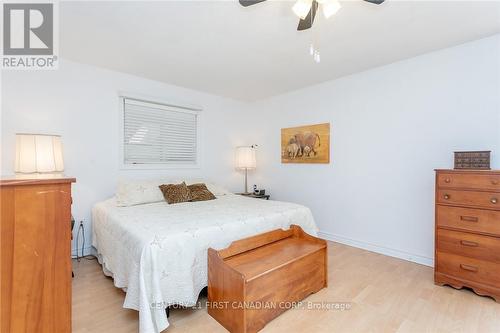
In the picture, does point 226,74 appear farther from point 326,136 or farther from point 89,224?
point 89,224

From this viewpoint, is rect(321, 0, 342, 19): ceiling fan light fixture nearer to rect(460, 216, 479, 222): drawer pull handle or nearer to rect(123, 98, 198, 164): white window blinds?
rect(460, 216, 479, 222): drawer pull handle

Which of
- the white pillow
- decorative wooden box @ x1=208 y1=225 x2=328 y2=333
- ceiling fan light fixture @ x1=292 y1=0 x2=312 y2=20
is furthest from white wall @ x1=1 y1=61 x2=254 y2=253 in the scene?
ceiling fan light fixture @ x1=292 y1=0 x2=312 y2=20

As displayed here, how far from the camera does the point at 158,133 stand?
141 inches

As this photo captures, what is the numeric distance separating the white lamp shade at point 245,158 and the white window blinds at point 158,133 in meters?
0.82

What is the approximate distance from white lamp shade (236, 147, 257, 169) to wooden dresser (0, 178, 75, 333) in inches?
132

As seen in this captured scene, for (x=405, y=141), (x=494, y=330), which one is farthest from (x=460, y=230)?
(x=405, y=141)

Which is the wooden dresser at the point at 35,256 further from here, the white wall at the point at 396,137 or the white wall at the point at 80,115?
the white wall at the point at 396,137

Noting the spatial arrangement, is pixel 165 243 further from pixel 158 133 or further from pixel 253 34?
pixel 158 133

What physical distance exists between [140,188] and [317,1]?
2.63m

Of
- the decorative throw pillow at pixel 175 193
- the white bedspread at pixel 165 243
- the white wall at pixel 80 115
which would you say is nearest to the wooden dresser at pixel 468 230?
the white bedspread at pixel 165 243

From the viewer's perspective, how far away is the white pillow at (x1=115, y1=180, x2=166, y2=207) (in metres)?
2.72

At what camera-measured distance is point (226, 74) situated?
329 cm

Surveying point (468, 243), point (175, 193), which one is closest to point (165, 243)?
point (175, 193)

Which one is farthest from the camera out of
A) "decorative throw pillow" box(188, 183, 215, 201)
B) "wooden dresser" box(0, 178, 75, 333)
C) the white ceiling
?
"decorative throw pillow" box(188, 183, 215, 201)
